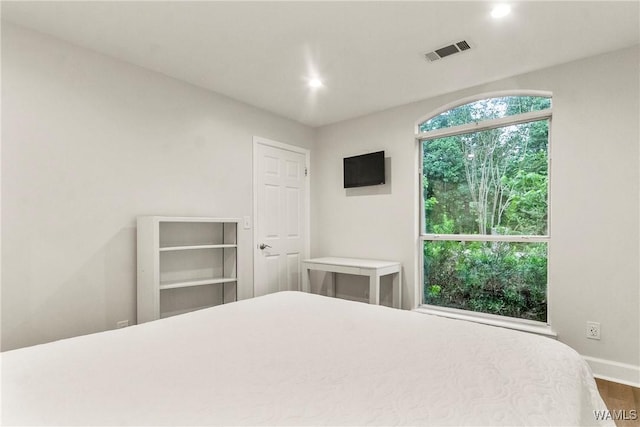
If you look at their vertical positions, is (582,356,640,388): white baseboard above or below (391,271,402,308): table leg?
below

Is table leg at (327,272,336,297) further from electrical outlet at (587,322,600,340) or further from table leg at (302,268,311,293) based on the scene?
electrical outlet at (587,322,600,340)

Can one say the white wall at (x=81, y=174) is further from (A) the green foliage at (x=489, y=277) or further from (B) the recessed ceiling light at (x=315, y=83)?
(A) the green foliage at (x=489, y=277)

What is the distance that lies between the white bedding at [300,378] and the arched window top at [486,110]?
2.30 meters

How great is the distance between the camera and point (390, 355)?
4.56ft

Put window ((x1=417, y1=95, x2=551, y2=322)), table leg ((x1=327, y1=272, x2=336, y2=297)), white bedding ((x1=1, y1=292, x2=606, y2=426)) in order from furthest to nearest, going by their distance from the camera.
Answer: table leg ((x1=327, y1=272, x2=336, y2=297)), window ((x1=417, y1=95, x2=551, y2=322)), white bedding ((x1=1, y1=292, x2=606, y2=426))

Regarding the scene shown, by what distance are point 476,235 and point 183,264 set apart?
284 cm

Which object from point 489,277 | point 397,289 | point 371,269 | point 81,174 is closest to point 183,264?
point 81,174

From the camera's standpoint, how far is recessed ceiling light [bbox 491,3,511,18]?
206 centimetres

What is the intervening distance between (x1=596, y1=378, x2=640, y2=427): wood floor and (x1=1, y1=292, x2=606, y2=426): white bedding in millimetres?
1201

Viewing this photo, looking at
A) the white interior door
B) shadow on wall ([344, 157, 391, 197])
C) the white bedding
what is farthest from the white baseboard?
the white interior door

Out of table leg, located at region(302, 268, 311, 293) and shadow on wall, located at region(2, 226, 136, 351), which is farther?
table leg, located at region(302, 268, 311, 293)

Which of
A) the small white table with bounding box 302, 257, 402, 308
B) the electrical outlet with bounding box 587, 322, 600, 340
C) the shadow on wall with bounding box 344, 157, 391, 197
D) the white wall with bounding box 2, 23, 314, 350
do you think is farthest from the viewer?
the shadow on wall with bounding box 344, 157, 391, 197

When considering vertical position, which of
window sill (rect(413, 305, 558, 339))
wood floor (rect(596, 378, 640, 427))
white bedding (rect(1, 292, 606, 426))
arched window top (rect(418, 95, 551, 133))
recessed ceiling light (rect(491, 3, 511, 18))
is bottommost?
wood floor (rect(596, 378, 640, 427))

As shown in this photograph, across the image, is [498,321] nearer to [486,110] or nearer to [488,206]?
[488,206]
